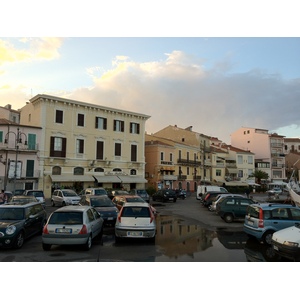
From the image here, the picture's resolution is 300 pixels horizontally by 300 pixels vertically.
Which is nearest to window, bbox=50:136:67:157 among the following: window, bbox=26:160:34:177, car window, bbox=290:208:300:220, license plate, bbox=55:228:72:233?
window, bbox=26:160:34:177

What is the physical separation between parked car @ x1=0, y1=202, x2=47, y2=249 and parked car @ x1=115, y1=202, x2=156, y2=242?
3.43 m

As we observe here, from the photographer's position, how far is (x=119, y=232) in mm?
10953

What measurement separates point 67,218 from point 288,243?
→ 7001 millimetres

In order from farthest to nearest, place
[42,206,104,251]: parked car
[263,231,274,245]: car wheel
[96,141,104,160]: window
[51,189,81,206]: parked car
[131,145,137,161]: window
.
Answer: [131,145,137,161]: window
[96,141,104,160]: window
[51,189,81,206]: parked car
[263,231,274,245]: car wheel
[42,206,104,251]: parked car

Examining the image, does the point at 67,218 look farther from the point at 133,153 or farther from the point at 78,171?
the point at 133,153

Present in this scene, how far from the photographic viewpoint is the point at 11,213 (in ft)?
37.0

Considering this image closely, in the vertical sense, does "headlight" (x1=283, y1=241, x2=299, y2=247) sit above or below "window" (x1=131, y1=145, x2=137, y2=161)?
below

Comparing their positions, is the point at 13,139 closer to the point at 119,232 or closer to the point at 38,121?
the point at 38,121

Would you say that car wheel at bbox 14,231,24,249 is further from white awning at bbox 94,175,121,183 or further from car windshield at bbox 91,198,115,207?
white awning at bbox 94,175,121,183

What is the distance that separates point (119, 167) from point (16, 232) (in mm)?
34618

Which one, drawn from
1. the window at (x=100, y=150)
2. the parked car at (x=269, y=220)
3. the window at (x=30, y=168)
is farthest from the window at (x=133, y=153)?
the parked car at (x=269, y=220)

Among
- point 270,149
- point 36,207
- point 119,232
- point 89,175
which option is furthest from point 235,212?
point 270,149

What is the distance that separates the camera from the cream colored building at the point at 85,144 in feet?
124

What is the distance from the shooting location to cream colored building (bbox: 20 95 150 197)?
3784cm
